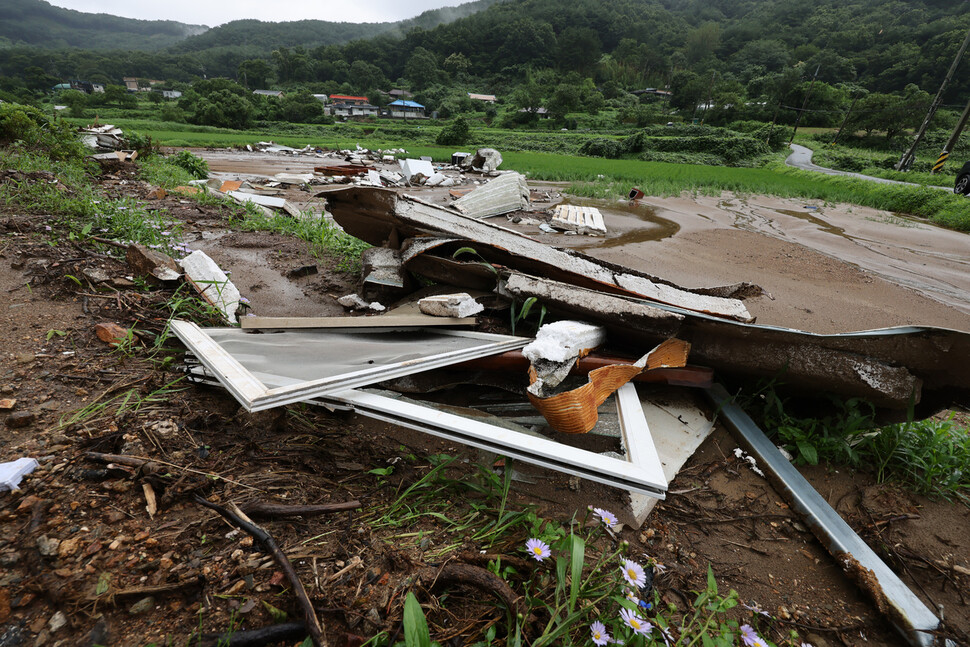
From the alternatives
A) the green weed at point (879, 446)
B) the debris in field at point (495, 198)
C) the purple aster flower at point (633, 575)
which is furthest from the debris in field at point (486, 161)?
the purple aster flower at point (633, 575)

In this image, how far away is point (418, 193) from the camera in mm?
9484

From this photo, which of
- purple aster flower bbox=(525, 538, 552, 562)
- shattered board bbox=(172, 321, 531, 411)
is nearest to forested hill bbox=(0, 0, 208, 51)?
shattered board bbox=(172, 321, 531, 411)

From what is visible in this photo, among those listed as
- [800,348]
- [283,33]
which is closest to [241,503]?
[800,348]

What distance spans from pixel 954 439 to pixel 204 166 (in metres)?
12.2

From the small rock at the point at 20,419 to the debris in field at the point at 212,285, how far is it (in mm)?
978

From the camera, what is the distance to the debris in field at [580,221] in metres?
6.59

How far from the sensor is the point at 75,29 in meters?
142

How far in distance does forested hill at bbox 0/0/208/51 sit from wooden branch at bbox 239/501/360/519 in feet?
575

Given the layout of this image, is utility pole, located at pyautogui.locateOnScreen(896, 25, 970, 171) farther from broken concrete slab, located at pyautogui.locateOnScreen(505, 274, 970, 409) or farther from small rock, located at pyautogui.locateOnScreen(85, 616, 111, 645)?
small rock, located at pyautogui.locateOnScreen(85, 616, 111, 645)

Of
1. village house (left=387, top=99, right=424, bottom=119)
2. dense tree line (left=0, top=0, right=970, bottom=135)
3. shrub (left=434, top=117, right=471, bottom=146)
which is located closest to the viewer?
shrub (left=434, top=117, right=471, bottom=146)

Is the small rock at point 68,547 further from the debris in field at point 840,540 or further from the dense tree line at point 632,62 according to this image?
the dense tree line at point 632,62

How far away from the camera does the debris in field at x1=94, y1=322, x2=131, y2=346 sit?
1921 mm

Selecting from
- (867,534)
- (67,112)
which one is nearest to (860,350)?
(867,534)

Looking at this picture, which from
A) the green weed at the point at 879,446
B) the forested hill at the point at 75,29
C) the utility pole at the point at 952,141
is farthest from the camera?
the forested hill at the point at 75,29
